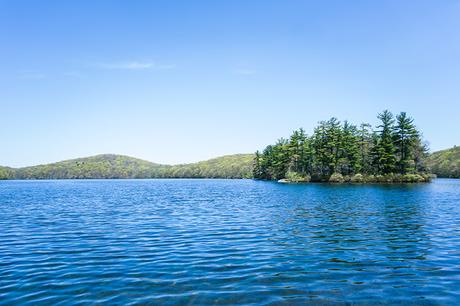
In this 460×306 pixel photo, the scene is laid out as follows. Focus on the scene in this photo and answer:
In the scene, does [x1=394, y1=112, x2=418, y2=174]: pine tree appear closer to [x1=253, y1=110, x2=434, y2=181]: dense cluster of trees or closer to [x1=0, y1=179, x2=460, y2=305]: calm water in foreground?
[x1=253, y1=110, x2=434, y2=181]: dense cluster of trees

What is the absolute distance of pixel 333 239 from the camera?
20.5m

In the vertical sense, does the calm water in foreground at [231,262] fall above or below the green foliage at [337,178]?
below

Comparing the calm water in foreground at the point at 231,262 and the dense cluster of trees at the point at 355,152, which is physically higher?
the dense cluster of trees at the point at 355,152

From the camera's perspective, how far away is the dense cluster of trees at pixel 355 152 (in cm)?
10875

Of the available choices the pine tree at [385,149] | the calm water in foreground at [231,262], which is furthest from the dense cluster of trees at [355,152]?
the calm water in foreground at [231,262]

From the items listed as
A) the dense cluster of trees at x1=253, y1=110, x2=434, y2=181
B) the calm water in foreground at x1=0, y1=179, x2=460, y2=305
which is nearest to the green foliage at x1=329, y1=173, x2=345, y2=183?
the dense cluster of trees at x1=253, y1=110, x2=434, y2=181

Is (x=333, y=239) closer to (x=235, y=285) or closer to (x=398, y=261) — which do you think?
(x=398, y=261)

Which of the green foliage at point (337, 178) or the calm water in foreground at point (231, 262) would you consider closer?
the calm water in foreground at point (231, 262)

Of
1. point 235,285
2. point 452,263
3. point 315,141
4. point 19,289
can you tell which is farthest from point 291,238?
point 315,141

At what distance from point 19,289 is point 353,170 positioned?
119m

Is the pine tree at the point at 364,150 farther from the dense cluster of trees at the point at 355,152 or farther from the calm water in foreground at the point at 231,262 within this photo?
the calm water in foreground at the point at 231,262

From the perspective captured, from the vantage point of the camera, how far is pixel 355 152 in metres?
117

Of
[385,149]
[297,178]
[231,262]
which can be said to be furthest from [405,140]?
[231,262]

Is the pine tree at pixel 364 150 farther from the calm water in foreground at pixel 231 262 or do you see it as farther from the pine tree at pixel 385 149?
the calm water in foreground at pixel 231 262
